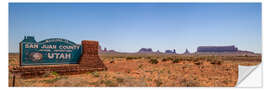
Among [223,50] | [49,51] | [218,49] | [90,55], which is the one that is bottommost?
[223,50]

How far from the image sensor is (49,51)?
14078 mm

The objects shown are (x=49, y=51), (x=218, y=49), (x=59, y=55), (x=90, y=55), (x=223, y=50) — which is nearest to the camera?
(x=49, y=51)

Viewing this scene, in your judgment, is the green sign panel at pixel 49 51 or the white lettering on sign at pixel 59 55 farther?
the white lettering on sign at pixel 59 55

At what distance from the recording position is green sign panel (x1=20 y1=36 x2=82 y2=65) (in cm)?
1305

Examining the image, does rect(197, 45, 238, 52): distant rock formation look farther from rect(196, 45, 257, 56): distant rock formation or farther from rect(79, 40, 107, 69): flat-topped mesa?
rect(79, 40, 107, 69): flat-topped mesa

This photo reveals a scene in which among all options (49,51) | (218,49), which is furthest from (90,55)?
(218,49)

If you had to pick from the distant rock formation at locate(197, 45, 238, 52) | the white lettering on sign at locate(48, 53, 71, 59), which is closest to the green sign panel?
the white lettering on sign at locate(48, 53, 71, 59)

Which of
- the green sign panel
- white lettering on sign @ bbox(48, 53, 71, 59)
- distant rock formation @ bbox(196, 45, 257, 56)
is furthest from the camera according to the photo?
distant rock formation @ bbox(196, 45, 257, 56)

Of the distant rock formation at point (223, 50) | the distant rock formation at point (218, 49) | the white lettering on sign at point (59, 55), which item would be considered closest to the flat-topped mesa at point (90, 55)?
the white lettering on sign at point (59, 55)

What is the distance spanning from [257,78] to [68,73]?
11.0 meters

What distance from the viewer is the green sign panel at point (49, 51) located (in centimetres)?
1305

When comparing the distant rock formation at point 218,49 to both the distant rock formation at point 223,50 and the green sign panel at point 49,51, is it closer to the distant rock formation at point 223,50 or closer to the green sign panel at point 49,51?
the distant rock formation at point 223,50

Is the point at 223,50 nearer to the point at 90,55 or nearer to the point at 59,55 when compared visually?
the point at 90,55

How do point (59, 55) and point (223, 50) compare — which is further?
point (223, 50)
